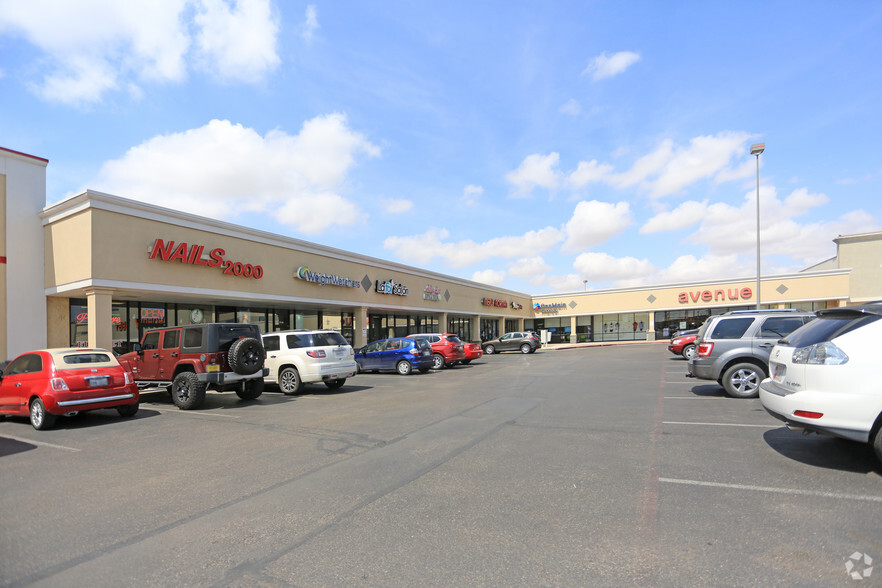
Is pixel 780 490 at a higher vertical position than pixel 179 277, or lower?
lower

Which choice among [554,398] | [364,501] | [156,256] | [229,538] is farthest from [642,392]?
[156,256]

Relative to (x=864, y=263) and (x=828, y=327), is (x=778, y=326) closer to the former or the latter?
(x=828, y=327)

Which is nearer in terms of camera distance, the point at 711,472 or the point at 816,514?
the point at 816,514

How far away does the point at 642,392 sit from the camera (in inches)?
470

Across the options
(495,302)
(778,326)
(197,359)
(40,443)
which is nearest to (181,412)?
(197,359)

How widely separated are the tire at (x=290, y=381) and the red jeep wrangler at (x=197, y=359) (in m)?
1.46

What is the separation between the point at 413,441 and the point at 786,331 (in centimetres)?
914

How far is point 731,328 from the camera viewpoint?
1105 cm

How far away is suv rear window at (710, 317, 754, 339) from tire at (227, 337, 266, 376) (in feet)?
36.3

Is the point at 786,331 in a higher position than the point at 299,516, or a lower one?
higher

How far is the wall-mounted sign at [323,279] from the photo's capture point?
72.0 ft

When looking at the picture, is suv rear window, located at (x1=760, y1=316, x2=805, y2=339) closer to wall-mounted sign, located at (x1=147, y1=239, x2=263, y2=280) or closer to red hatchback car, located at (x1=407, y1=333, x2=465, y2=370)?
red hatchback car, located at (x1=407, y1=333, x2=465, y2=370)

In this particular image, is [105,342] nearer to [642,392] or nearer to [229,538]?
[229,538]

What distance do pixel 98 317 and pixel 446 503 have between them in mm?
14607
